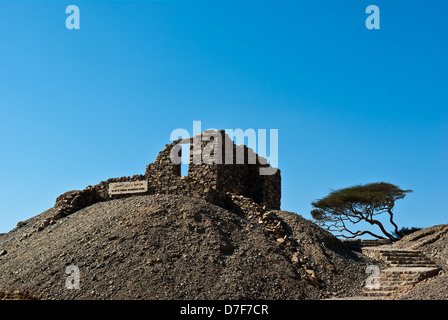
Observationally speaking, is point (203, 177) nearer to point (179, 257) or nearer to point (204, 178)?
point (204, 178)

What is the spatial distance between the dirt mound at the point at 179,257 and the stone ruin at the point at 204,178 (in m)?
1.32

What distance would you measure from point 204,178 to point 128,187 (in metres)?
3.69

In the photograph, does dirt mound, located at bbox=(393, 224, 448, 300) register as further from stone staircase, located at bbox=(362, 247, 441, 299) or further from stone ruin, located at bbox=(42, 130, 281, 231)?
stone ruin, located at bbox=(42, 130, 281, 231)

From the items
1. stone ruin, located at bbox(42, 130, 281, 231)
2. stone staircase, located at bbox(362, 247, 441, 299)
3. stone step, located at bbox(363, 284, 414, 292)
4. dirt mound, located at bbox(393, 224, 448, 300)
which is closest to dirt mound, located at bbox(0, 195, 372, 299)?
stone step, located at bbox(363, 284, 414, 292)

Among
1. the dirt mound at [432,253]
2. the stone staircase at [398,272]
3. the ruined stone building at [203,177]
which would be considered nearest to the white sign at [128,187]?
the ruined stone building at [203,177]

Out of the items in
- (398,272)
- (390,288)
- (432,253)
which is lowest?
(390,288)

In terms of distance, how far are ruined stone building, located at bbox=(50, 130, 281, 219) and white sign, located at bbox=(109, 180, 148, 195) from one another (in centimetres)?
13

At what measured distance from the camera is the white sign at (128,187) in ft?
65.6

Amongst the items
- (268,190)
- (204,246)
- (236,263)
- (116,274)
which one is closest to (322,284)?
(236,263)

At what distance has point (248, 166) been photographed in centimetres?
2228

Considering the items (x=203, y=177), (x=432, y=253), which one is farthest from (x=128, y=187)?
(x=432, y=253)

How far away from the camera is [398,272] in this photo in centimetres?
1515

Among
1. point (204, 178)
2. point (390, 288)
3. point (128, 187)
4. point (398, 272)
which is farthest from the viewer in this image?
point (128, 187)

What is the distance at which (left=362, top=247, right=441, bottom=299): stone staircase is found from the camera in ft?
45.3
